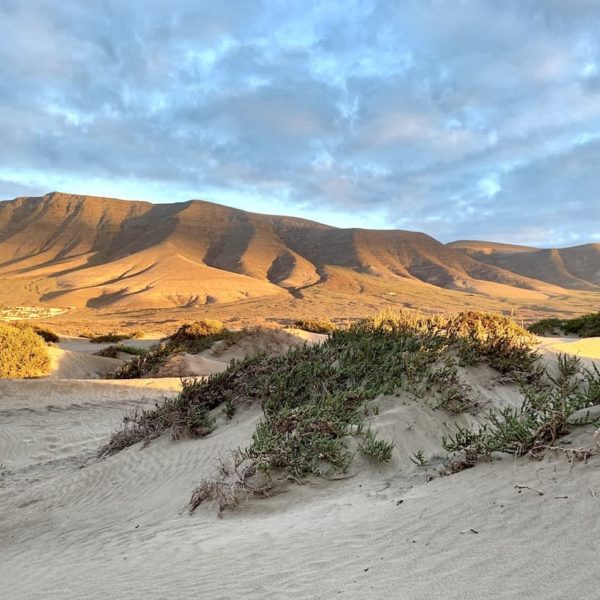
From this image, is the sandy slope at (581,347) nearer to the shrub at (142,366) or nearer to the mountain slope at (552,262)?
the shrub at (142,366)

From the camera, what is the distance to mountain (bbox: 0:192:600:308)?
81625 mm

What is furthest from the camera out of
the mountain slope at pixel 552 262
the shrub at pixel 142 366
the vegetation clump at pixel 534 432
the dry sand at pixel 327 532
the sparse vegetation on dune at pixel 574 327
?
the mountain slope at pixel 552 262

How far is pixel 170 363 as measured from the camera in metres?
18.2

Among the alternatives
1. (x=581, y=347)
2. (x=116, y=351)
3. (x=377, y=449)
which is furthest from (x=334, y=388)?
(x=116, y=351)

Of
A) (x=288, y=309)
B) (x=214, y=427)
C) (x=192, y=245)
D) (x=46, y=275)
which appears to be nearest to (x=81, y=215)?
(x=192, y=245)

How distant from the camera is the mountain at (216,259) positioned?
8162 centimetres

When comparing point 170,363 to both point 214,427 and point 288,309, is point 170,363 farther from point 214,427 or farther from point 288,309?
point 288,309

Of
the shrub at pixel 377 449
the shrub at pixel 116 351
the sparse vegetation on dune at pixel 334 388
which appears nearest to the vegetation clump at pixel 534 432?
the shrub at pixel 377 449

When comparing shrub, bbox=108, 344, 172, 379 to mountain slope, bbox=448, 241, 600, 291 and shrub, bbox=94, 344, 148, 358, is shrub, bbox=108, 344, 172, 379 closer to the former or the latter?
shrub, bbox=94, 344, 148, 358

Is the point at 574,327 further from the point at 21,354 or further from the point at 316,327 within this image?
the point at 21,354

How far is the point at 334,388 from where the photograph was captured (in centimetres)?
742

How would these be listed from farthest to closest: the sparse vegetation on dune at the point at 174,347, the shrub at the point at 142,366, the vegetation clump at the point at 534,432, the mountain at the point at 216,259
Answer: the mountain at the point at 216,259 < the sparse vegetation on dune at the point at 174,347 < the shrub at the point at 142,366 < the vegetation clump at the point at 534,432

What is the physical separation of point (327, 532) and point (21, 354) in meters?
16.1

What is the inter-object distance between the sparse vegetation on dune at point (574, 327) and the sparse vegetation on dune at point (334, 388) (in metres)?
15.3
